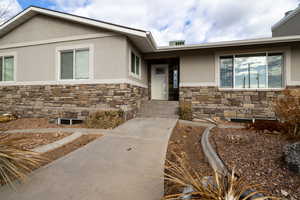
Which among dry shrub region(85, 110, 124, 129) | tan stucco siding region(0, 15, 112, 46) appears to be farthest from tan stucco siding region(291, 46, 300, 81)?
tan stucco siding region(0, 15, 112, 46)

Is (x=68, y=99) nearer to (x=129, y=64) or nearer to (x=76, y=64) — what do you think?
(x=76, y=64)

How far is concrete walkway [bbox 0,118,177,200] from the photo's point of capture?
6.06ft

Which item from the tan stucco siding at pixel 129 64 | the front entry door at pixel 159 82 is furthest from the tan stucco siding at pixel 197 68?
the tan stucco siding at pixel 129 64

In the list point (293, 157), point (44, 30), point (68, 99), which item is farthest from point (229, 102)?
point (44, 30)

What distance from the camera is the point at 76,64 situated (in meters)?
6.35

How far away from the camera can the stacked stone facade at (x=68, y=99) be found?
5957 mm

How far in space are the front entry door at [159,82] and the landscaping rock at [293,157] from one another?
6.91m

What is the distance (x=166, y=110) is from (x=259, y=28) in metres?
A: 11.9

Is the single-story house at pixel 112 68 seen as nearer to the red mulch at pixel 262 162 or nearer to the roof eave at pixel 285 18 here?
the roof eave at pixel 285 18

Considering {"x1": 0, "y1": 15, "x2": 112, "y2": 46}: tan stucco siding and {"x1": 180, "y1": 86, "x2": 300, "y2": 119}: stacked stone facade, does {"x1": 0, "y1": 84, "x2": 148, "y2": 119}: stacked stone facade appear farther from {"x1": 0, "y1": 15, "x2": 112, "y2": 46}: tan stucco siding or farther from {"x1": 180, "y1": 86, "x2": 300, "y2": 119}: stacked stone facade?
{"x1": 180, "y1": 86, "x2": 300, "y2": 119}: stacked stone facade

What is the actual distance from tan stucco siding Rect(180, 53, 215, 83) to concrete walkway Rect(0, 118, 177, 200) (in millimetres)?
5000

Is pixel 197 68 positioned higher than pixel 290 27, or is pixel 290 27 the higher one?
pixel 290 27

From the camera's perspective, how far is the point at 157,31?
15945 millimetres

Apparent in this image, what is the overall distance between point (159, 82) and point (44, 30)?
21.7 ft
